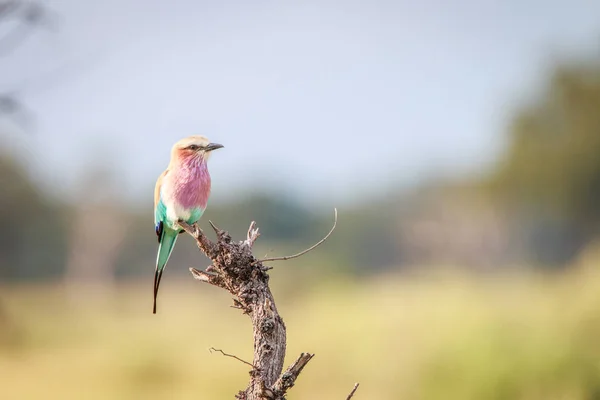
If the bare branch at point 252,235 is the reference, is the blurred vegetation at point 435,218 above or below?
above

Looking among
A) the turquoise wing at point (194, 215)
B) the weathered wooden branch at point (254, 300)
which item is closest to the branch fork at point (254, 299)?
the weathered wooden branch at point (254, 300)

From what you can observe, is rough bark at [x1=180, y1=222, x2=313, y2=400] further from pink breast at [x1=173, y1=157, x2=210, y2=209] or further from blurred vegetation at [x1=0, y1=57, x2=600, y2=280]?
blurred vegetation at [x1=0, y1=57, x2=600, y2=280]

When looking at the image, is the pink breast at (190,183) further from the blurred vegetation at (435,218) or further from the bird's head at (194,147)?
the blurred vegetation at (435,218)

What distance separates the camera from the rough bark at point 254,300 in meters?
2.57

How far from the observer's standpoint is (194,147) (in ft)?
8.97

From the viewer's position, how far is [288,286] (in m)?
9.15

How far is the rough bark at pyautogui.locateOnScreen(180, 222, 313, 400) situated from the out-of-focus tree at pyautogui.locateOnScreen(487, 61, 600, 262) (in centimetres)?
907

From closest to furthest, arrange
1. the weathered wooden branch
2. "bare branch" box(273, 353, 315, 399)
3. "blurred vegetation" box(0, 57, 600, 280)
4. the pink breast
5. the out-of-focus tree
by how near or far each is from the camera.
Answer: "bare branch" box(273, 353, 315, 399), the weathered wooden branch, the pink breast, "blurred vegetation" box(0, 57, 600, 280), the out-of-focus tree

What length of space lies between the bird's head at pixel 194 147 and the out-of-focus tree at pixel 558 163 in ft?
29.8

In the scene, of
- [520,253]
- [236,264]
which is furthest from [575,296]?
[236,264]

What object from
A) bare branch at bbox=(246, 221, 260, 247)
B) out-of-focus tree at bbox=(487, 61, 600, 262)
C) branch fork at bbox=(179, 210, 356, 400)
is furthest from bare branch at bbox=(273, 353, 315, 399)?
out-of-focus tree at bbox=(487, 61, 600, 262)

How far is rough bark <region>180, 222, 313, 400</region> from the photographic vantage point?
2.57m

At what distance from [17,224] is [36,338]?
2.36 metres

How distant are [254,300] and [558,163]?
10343 millimetres
